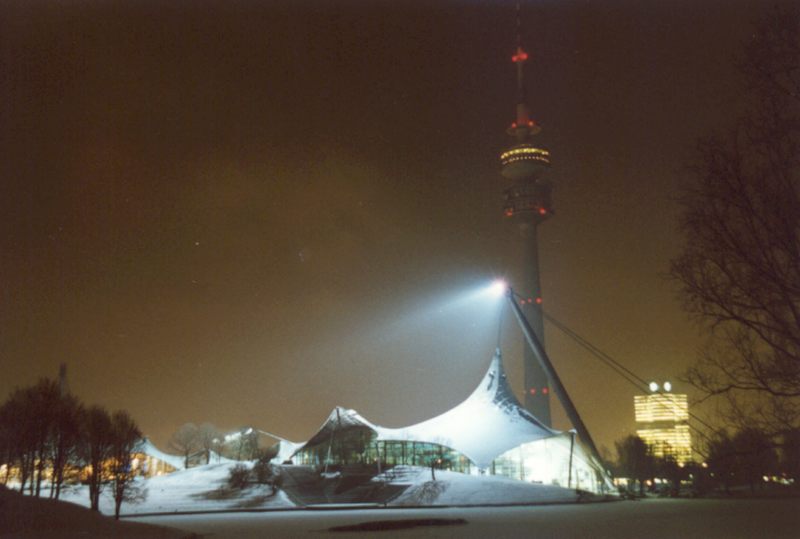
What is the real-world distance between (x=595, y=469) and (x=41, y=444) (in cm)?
4682

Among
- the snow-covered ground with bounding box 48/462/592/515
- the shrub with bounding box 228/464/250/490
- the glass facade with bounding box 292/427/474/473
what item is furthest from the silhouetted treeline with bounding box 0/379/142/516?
the glass facade with bounding box 292/427/474/473

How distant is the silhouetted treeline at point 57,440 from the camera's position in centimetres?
3847

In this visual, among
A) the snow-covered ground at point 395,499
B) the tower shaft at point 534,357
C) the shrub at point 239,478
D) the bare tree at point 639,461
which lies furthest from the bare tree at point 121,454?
the tower shaft at point 534,357

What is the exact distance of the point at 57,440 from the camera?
4072 centimetres

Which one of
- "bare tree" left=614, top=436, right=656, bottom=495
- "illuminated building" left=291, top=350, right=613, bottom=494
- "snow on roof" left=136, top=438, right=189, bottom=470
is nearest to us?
"illuminated building" left=291, top=350, right=613, bottom=494

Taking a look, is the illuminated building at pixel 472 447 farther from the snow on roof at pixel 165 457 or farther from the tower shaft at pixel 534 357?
the tower shaft at pixel 534 357

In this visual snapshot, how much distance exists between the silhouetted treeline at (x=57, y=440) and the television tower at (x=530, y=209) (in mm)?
81944

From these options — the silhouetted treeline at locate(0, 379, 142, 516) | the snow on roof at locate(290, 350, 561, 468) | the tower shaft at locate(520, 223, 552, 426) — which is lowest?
the silhouetted treeline at locate(0, 379, 142, 516)

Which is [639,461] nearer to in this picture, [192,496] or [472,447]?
[472,447]

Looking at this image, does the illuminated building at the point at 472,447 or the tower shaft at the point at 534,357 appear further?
the tower shaft at the point at 534,357

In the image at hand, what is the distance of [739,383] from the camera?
12.4 m

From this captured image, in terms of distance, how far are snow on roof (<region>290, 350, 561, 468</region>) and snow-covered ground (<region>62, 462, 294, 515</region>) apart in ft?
45.1

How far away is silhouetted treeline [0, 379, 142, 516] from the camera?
126 ft

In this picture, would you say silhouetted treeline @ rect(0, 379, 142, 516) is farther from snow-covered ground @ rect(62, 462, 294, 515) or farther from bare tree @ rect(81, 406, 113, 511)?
snow-covered ground @ rect(62, 462, 294, 515)
